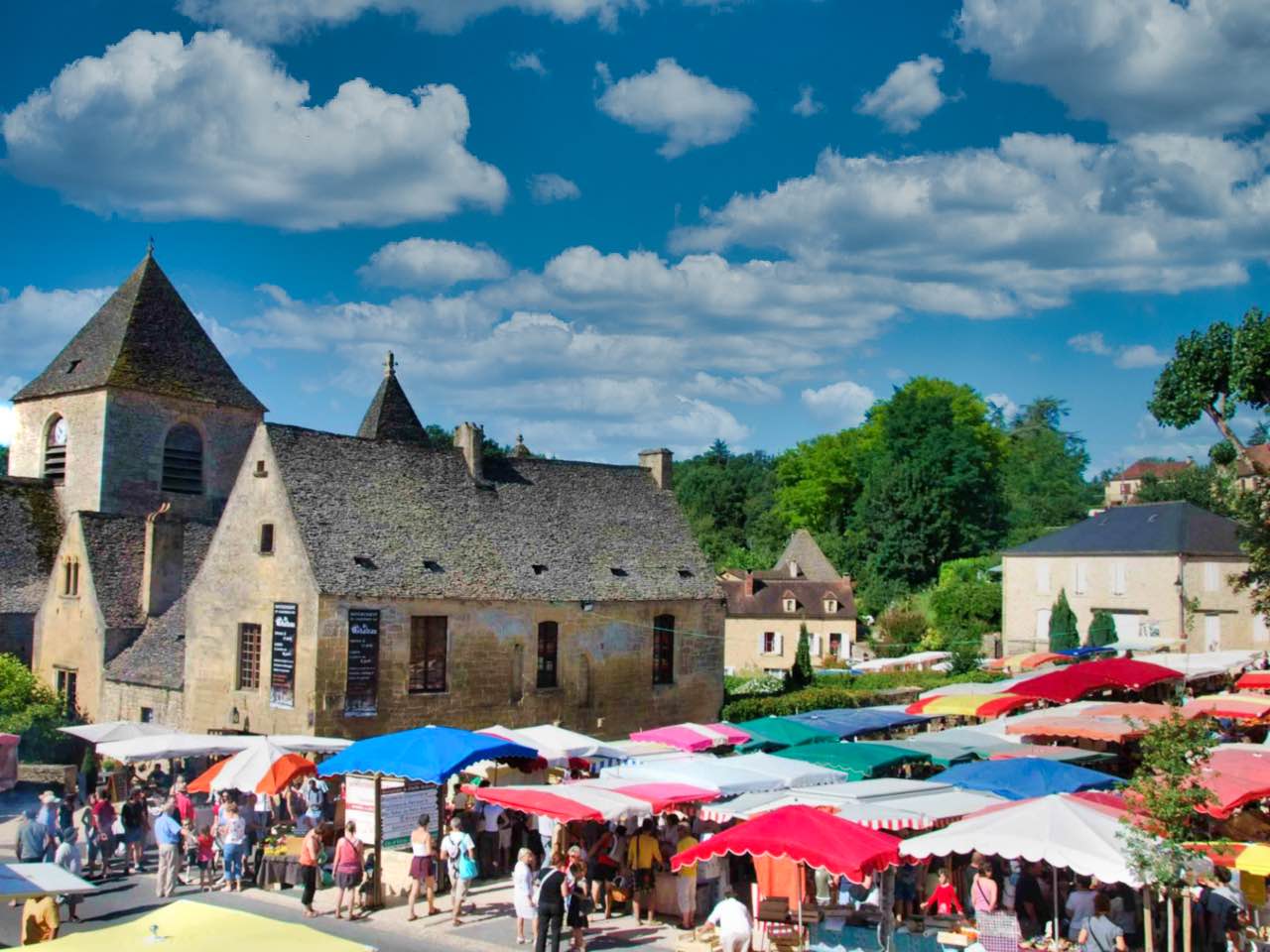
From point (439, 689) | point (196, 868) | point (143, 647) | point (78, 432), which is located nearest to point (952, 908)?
point (196, 868)

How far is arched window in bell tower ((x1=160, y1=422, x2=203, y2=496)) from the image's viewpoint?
Answer: 42344 mm

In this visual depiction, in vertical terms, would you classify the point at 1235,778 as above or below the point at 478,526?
below

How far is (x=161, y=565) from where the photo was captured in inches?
1368

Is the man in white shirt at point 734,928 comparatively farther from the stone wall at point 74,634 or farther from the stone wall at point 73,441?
the stone wall at point 73,441

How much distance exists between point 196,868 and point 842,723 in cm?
1203

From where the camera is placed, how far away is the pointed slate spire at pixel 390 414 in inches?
1645

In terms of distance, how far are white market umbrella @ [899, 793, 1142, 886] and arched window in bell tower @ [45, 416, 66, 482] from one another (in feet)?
117

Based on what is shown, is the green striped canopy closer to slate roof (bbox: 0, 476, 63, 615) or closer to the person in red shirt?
the person in red shirt

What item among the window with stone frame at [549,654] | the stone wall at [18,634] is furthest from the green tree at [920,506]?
the stone wall at [18,634]

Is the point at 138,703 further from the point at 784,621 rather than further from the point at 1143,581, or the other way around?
the point at 1143,581

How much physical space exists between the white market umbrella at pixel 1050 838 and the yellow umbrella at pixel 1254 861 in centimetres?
140

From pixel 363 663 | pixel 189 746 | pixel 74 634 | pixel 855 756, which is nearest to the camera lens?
pixel 855 756

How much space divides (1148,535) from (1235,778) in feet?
111

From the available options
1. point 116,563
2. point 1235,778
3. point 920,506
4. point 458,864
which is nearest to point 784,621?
point 920,506
